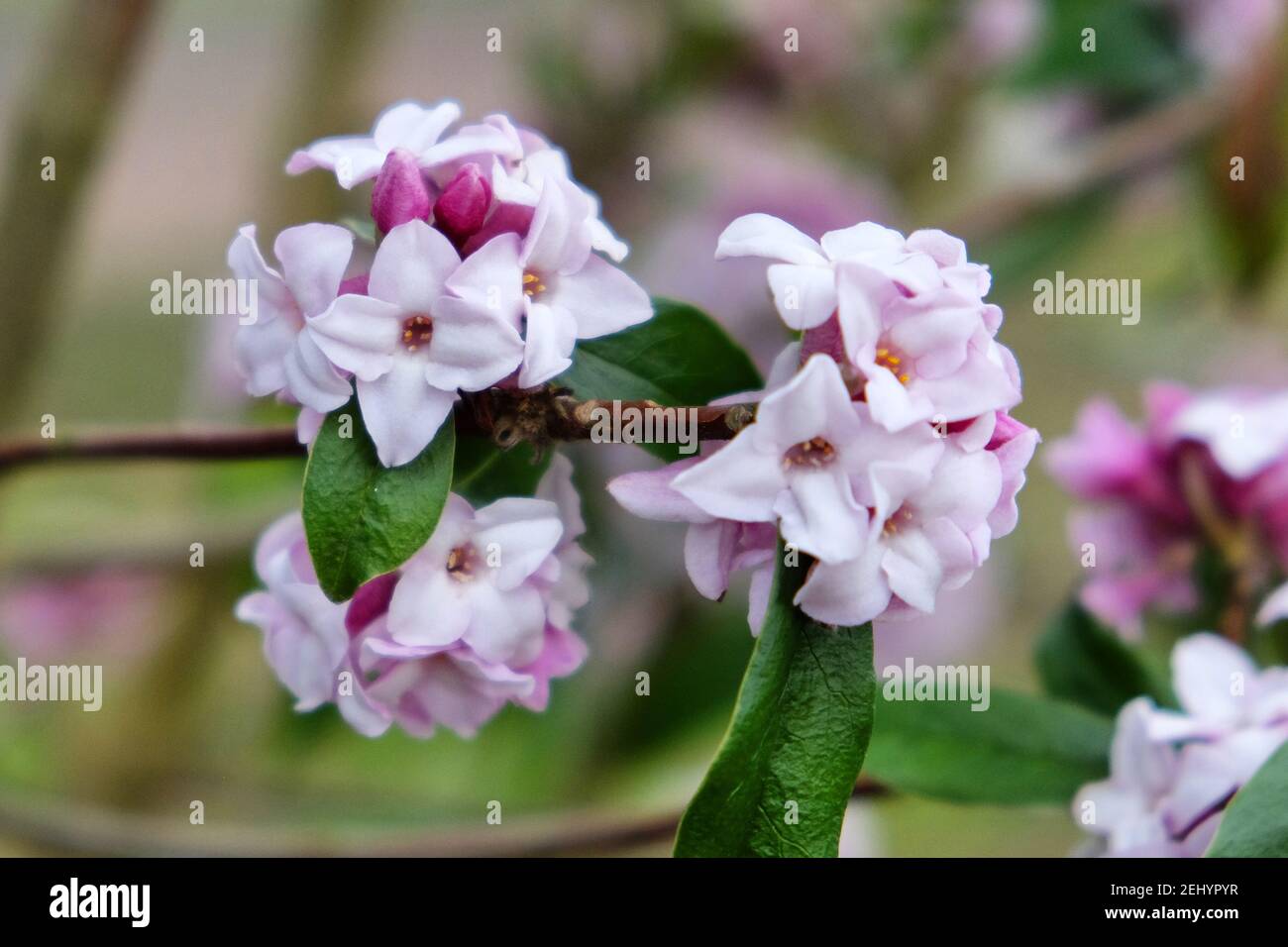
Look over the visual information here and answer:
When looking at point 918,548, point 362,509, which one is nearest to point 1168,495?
point 918,548

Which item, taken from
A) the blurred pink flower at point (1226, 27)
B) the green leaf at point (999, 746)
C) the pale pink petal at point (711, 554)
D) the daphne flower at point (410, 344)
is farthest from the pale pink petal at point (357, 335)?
the blurred pink flower at point (1226, 27)

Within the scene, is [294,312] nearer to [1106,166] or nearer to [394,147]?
[394,147]

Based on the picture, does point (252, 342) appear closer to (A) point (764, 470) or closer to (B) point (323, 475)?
(B) point (323, 475)

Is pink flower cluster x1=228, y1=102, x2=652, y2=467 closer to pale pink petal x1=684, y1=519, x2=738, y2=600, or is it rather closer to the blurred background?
pale pink petal x1=684, y1=519, x2=738, y2=600

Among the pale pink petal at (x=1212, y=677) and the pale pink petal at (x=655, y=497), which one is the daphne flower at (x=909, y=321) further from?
the pale pink petal at (x=1212, y=677)

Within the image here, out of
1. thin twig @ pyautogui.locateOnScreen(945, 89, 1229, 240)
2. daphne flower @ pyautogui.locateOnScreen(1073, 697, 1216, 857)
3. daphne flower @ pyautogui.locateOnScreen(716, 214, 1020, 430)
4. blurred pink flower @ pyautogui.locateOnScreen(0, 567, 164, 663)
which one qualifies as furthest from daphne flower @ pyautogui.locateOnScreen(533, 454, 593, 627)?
blurred pink flower @ pyautogui.locateOnScreen(0, 567, 164, 663)
